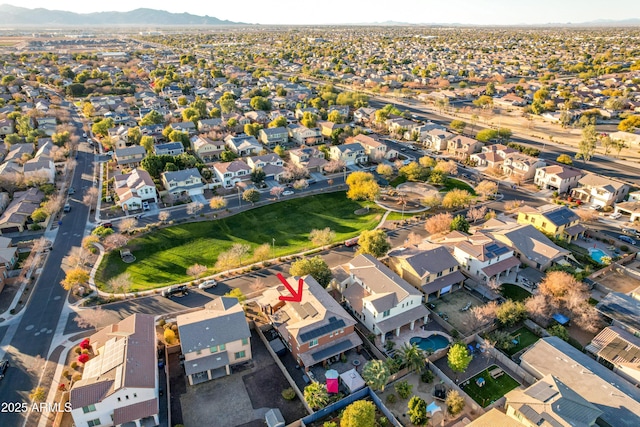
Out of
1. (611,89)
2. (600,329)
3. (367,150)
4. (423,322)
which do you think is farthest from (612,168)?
(611,89)

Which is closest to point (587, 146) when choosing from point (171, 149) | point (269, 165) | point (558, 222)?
point (558, 222)

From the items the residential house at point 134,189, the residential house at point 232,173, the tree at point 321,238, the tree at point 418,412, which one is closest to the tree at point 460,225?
the tree at point 321,238

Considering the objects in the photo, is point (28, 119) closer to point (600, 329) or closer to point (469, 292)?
point (469, 292)

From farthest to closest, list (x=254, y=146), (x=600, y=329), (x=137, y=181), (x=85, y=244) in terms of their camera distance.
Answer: (x=254, y=146) → (x=137, y=181) → (x=85, y=244) → (x=600, y=329)

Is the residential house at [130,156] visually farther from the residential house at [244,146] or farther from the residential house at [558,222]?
the residential house at [558,222]

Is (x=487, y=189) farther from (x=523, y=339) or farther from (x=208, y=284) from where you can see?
(x=208, y=284)

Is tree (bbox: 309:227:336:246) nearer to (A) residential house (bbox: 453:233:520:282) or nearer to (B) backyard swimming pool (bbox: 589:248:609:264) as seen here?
(A) residential house (bbox: 453:233:520:282)
